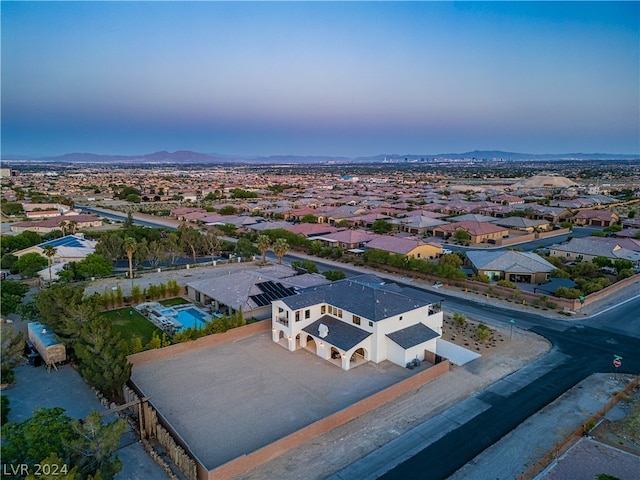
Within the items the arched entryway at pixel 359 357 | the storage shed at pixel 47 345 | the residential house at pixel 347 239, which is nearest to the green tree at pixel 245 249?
the residential house at pixel 347 239

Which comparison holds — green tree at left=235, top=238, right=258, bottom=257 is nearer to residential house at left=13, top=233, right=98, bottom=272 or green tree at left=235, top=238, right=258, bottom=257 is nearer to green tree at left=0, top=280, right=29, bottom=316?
residential house at left=13, top=233, right=98, bottom=272

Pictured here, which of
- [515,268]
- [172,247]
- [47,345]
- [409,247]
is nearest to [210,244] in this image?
[172,247]

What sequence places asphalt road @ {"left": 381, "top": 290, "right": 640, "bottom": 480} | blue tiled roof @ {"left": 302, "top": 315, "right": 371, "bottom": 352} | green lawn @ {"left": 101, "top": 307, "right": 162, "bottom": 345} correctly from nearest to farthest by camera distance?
asphalt road @ {"left": 381, "top": 290, "right": 640, "bottom": 480}
blue tiled roof @ {"left": 302, "top": 315, "right": 371, "bottom": 352}
green lawn @ {"left": 101, "top": 307, "right": 162, "bottom": 345}

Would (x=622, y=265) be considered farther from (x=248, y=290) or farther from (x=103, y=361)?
(x=103, y=361)

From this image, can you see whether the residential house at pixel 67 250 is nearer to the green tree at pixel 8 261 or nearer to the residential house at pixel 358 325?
the green tree at pixel 8 261

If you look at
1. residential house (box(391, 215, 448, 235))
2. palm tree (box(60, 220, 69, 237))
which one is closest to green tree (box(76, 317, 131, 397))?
palm tree (box(60, 220, 69, 237))

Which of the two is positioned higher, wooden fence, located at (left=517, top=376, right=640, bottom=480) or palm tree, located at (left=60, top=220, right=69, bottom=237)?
palm tree, located at (left=60, top=220, right=69, bottom=237)
